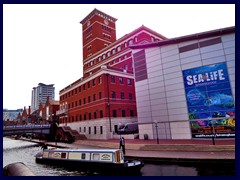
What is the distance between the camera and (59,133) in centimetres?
4475

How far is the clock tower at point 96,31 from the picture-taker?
5891 cm

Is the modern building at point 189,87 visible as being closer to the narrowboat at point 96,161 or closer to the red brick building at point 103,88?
the red brick building at point 103,88

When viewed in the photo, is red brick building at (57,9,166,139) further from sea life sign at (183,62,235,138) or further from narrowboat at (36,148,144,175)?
narrowboat at (36,148,144,175)

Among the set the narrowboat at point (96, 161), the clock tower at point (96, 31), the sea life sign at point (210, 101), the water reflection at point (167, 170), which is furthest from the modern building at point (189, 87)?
the clock tower at point (96, 31)

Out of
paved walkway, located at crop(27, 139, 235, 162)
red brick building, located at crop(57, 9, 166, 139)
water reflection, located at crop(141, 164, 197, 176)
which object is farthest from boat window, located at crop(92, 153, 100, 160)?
red brick building, located at crop(57, 9, 166, 139)

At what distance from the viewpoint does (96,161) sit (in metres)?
15.6

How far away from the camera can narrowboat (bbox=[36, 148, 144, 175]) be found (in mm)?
14039

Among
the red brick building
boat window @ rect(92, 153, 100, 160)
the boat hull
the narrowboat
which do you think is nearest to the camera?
the boat hull

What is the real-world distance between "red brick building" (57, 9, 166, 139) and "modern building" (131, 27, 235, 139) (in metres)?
7.63

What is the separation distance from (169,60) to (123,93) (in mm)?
14682

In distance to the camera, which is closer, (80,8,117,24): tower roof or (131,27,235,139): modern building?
(131,27,235,139): modern building

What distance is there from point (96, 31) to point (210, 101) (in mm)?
44428

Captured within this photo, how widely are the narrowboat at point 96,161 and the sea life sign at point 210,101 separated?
13.3m
